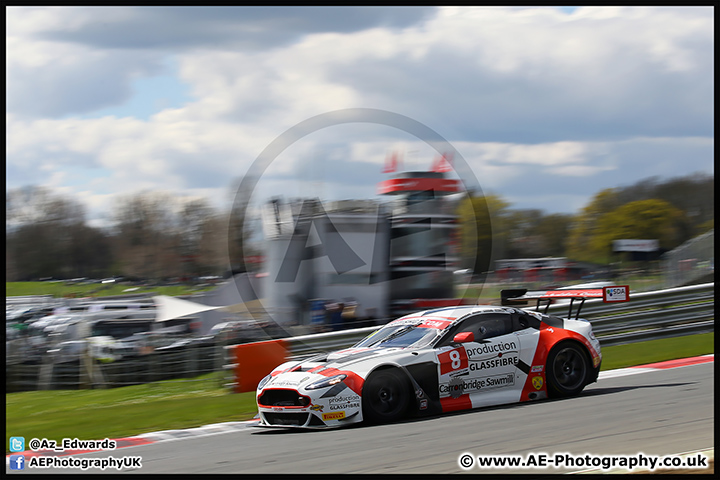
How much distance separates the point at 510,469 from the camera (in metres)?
5.05

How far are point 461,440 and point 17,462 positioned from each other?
13.6 feet

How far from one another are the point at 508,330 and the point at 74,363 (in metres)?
11.1

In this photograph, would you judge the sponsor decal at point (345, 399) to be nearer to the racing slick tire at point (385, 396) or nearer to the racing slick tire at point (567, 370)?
the racing slick tire at point (385, 396)

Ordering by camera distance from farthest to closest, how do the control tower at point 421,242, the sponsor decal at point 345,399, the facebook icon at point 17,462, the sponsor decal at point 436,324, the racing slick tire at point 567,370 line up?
the control tower at point 421,242, the racing slick tire at point 567,370, the sponsor decal at point 436,324, the sponsor decal at point 345,399, the facebook icon at point 17,462

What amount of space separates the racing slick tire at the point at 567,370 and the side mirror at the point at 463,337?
44.9 inches

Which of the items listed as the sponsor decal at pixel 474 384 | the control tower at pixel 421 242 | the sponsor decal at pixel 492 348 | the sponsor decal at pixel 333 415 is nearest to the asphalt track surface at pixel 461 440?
the sponsor decal at pixel 333 415

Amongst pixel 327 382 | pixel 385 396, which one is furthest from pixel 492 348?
pixel 327 382

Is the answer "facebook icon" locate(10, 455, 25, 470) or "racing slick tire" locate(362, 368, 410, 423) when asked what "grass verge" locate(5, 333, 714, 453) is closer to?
"facebook icon" locate(10, 455, 25, 470)

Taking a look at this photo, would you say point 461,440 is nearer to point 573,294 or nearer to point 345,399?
point 345,399

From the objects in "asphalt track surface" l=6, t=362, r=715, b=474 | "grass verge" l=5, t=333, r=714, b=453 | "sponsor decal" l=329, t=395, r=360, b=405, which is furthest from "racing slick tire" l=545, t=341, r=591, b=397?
"grass verge" l=5, t=333, r=714, b=453

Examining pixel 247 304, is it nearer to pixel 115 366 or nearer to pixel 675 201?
pixel 115 366

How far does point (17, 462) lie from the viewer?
21.1 feet

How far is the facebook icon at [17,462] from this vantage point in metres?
6.25

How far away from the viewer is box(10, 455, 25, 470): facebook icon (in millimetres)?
6254
